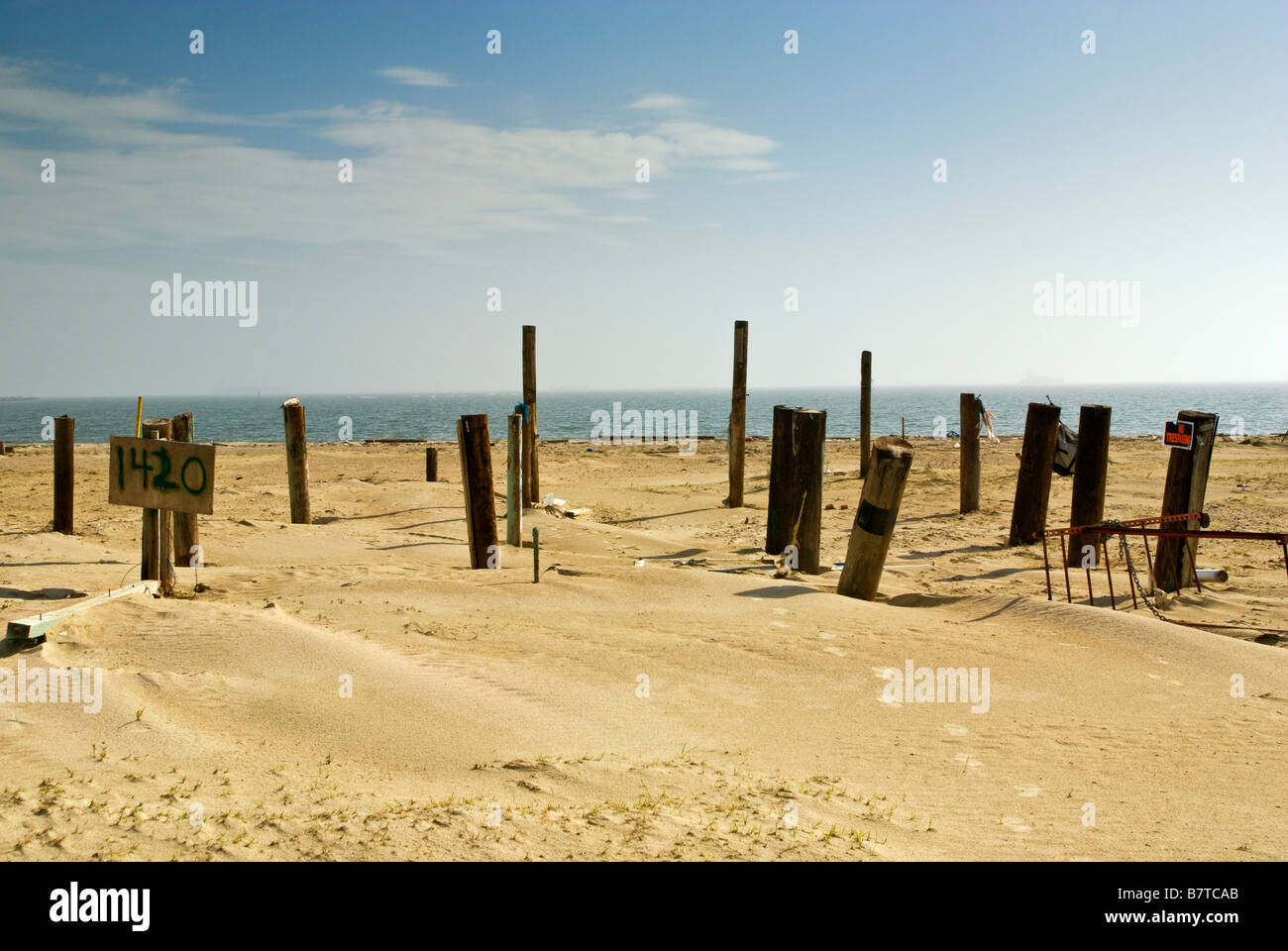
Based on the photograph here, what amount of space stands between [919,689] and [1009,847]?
82.7 inches

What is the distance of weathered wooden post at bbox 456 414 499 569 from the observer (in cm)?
973

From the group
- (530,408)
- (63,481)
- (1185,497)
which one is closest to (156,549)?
(63,481)

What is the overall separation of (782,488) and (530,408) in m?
5.71

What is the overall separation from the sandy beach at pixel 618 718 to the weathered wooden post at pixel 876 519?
37 cm

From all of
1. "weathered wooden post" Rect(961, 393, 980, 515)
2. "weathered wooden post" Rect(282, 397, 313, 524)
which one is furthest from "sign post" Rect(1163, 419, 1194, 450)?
"weathered wooden post" Rect(282, 397, 313, 524)

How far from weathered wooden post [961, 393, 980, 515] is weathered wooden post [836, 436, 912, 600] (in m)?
7.40

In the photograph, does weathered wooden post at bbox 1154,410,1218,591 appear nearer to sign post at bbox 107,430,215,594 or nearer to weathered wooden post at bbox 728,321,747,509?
weathered wooden post at bbox 728,321,747,509

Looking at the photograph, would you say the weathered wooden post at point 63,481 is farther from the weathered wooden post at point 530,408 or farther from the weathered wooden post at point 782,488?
the weathered wooden post at point 782,488

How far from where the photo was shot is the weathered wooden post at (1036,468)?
39.8ft

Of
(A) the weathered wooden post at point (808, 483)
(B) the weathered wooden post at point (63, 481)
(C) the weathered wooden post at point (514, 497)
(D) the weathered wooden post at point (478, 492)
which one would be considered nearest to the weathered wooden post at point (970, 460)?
(A) the weathered wooden post at point (808, 483)

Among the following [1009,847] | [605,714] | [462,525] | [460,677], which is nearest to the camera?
[1009,847]
